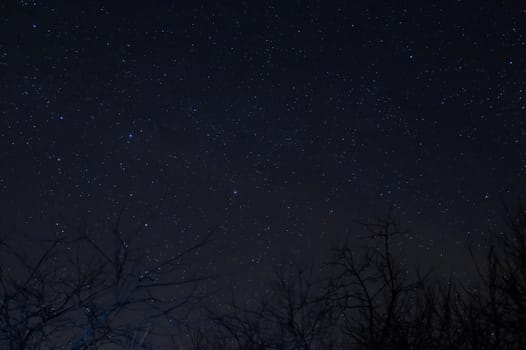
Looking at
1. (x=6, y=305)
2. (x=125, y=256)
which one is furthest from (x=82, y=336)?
(x=125, y=256)

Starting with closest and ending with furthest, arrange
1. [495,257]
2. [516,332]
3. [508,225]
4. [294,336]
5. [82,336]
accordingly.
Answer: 1. [82,336]
2. [516,332]
3. [495,257]
4. [508,225]
5. [294,336]

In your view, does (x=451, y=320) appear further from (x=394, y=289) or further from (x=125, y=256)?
(x=125, y=256)

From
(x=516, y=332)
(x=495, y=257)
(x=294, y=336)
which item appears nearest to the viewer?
(x=516, y=332)

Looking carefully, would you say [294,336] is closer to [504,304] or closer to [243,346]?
[243,346]

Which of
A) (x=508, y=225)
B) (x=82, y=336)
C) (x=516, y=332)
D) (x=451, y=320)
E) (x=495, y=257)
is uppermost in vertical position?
(x=508, y=225)

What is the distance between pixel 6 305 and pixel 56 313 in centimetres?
41

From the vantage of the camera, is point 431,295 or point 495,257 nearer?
point 495,257

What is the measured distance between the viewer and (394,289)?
8.03 metres

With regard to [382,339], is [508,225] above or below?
above

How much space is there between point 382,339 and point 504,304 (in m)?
2.01

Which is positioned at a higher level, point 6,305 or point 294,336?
point 294,336

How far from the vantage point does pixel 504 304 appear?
7.11 metres

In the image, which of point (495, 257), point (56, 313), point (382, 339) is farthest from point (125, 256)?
point (495, 257)

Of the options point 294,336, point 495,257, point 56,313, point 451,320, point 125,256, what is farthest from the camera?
point 294,336
